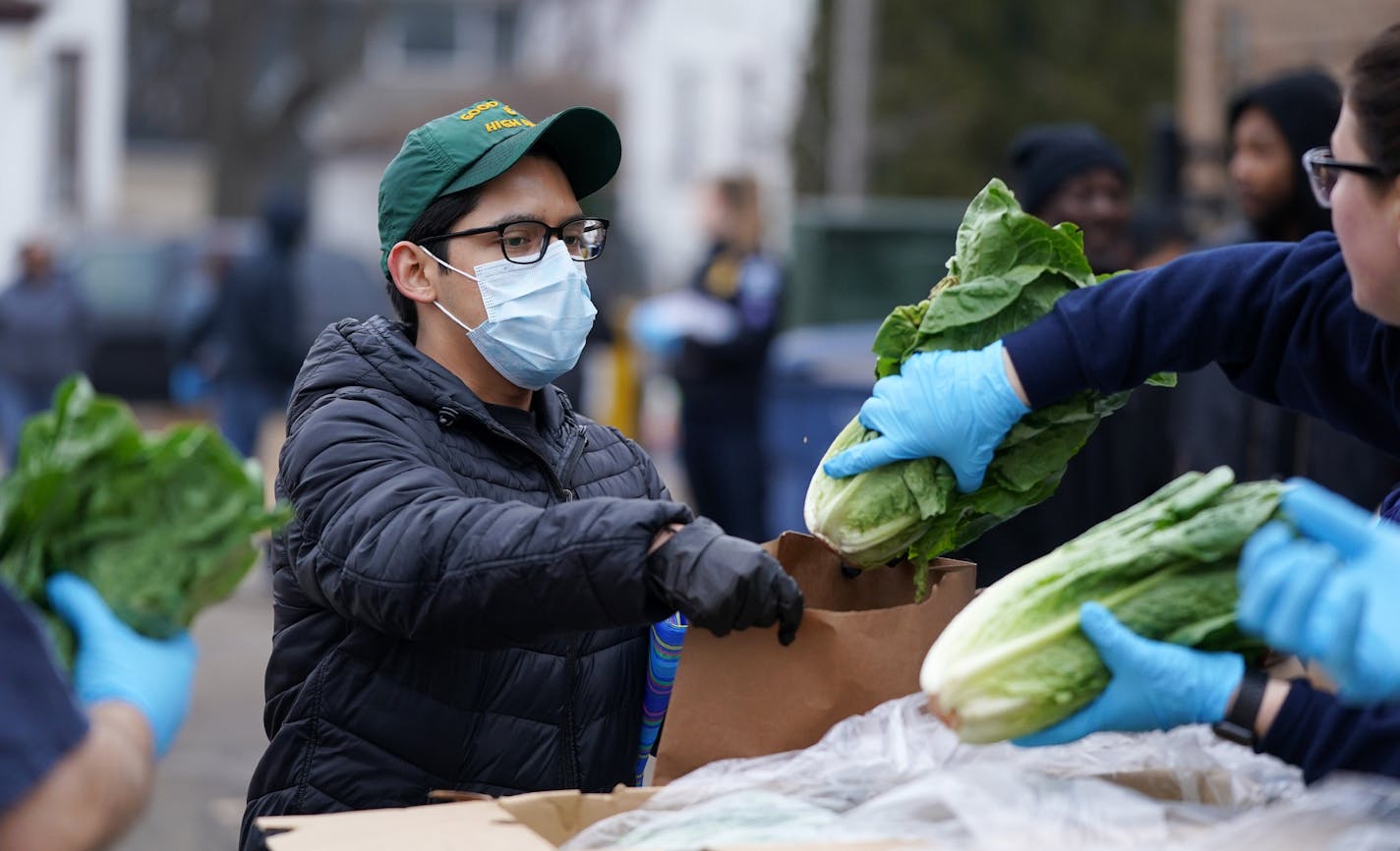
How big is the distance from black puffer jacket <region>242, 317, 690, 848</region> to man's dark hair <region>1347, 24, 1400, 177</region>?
1049 mm

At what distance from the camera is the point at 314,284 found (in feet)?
53.3

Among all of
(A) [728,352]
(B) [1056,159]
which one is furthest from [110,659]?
(A) [728,352]

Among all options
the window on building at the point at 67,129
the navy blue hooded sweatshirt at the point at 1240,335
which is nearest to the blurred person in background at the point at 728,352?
the navy blue hooded sweatshirt at the point at 1240,335

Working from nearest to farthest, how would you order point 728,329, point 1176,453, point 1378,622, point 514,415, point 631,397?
point 1378,622 < point 514,415 < point 1176,453 < point 728,329 < point 631,397

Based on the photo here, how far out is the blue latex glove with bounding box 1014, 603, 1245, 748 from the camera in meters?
2.04

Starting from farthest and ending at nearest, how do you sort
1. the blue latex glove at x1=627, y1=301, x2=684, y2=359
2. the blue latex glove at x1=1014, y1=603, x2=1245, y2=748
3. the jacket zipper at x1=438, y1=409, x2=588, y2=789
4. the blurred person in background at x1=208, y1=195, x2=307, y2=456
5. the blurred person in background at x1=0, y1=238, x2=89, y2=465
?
the blurred person in background at x1=0, y1=238, x2=89, y2=465
the blurred person in background at x1=208, y1=195, x2=307, y2=456
the blue latex glove at x1=627, y1=301, x2=684, y2=359
the jacket zipper at x1=438, y1=409, x2=588, y2=789
the blue latex glove at x1=1014, y1=603, x2=1245, y2=748

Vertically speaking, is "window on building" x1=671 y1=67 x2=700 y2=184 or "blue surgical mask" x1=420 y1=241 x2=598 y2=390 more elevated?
"window on building" x1=671 y1=67 x2=700 y2=184

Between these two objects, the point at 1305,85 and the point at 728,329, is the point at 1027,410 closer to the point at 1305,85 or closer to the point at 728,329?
the point at 1305,85

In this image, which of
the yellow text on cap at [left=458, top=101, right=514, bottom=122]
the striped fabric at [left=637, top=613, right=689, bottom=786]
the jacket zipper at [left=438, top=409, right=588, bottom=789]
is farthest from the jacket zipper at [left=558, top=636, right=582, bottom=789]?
the yellow text on cap at [left=458, top=101, right=514, bottom=122]

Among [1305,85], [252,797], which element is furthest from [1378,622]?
[1305,85]

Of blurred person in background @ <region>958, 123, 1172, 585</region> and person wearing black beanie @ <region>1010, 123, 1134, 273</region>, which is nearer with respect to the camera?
blurred person in background @ <region>958, 123, 1172, 585</region>

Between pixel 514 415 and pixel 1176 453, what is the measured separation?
3387mm

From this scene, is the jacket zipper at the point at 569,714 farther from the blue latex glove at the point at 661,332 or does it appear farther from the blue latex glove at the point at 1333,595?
the blue latex glove at the point at 661,332

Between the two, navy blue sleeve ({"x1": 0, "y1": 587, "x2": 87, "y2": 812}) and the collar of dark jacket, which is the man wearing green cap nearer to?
the collar of dark jacket
